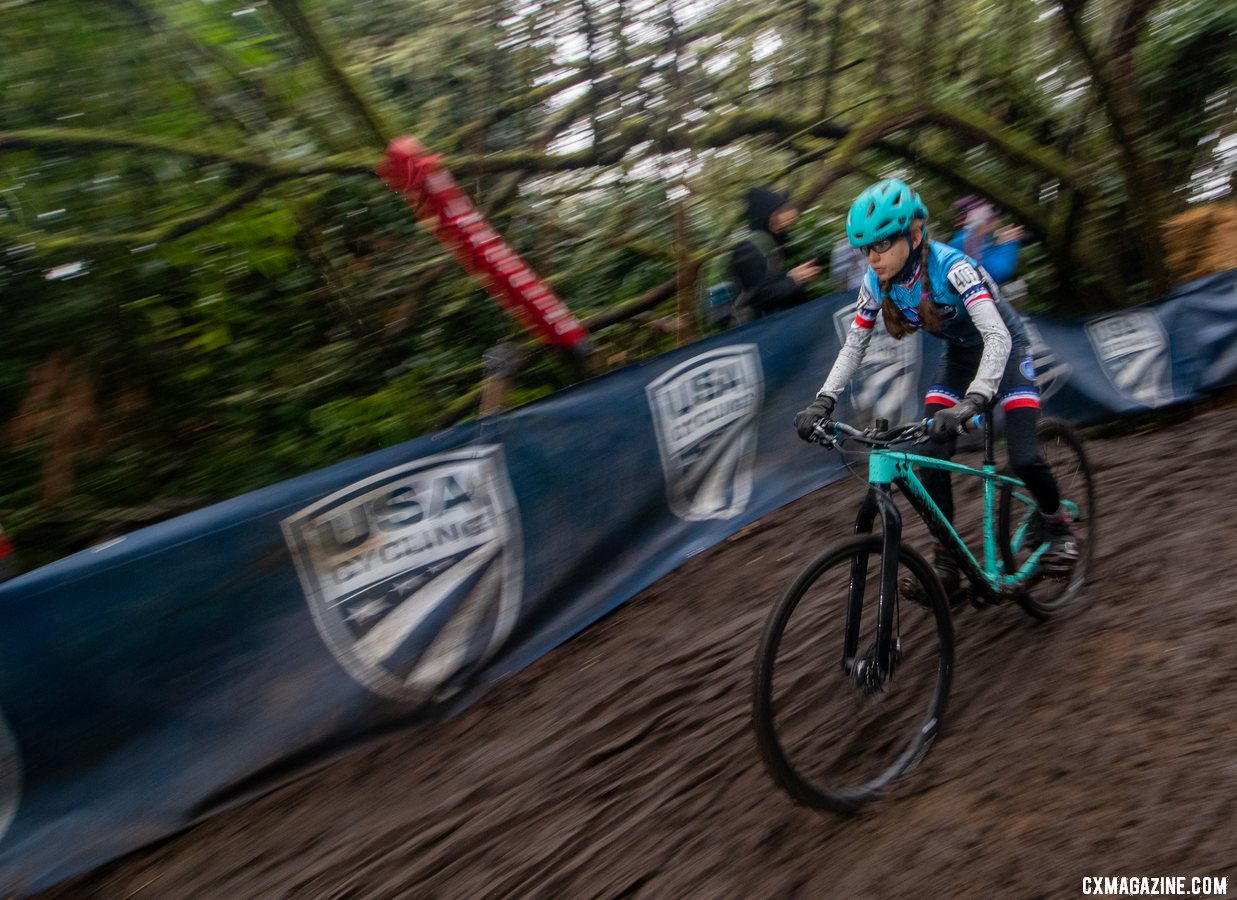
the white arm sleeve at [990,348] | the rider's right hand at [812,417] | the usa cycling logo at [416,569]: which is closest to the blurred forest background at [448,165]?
the usa cycling logo at [416,569]

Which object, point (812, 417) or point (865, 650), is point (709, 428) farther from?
point (865, 650)

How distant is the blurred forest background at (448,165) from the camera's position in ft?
19.1

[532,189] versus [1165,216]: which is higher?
[532,189]

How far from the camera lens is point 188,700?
4109mm

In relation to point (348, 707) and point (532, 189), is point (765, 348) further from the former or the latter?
point (348, 707)

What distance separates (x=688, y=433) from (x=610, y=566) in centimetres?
103

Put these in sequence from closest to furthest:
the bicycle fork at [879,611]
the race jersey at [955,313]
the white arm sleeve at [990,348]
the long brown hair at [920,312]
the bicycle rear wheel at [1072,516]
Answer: the bicycle fork at [879,611], the white arm sleeve at [990,348], the race jersey at [955,313], the long brown hair at [920,312], the bicycle rear wheel at [1072,516]

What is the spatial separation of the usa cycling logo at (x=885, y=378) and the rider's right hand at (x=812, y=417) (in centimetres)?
309

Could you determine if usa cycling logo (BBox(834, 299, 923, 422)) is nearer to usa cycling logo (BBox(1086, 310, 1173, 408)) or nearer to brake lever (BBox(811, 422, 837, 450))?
usa cycling logo (BBox(1086, 310, 1173, 408))

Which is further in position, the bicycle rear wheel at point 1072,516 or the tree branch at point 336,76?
the tree branch at point 336,76

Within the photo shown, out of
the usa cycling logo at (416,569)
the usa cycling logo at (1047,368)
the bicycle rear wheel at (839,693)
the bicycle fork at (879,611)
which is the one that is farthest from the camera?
the usa cycling logo at (1047,368)

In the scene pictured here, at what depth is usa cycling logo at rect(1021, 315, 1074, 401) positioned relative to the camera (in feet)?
23.9

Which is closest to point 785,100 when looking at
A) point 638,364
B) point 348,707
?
point 638,364

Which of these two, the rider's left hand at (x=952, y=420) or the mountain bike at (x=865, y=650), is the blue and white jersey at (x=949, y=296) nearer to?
the mountain bike at (x=865, y=650)
